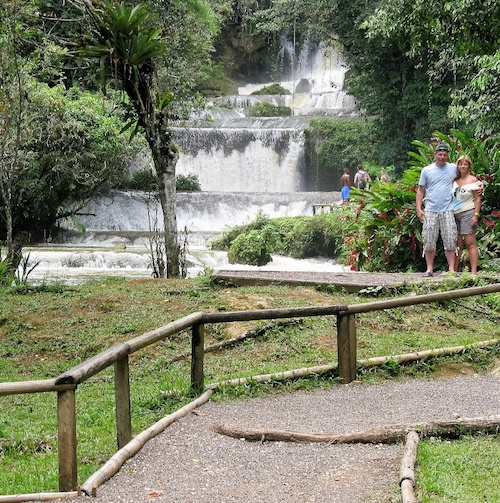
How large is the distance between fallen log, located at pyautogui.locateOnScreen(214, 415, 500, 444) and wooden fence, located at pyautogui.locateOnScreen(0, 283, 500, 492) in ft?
2.61

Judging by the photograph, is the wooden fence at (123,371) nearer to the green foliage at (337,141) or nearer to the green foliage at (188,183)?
the green foliage at (188,183)

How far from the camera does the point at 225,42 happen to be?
1678 inches

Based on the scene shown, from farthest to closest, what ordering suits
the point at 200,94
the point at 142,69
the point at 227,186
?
the point at 227,186 < the point at 200,94 < the point at 142,69

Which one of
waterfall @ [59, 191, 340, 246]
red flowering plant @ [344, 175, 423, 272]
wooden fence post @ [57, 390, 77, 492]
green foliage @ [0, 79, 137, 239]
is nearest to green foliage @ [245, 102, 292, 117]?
waterfall @ [59, 191, 340, 246]

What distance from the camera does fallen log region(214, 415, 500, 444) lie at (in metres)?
4.48

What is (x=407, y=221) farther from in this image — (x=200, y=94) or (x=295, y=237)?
(x=200, y=94)

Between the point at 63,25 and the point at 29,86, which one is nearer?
the point at 29,86

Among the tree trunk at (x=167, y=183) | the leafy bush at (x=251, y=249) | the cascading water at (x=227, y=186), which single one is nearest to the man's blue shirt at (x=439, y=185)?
the tree trunk at (x=167, y=183)

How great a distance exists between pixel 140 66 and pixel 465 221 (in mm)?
4520

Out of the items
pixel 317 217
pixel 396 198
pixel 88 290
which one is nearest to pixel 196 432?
pixel 88 290

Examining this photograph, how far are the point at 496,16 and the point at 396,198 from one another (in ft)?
9.43

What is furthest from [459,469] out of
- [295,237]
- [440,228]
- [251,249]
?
[295,237]

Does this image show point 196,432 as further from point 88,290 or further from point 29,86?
point 29,86

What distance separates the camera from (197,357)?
5.73m
